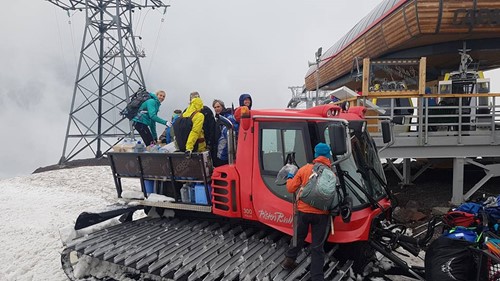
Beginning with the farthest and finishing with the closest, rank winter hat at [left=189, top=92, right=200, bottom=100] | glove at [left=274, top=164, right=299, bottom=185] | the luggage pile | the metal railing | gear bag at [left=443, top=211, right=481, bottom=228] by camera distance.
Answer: the metal railing < winter hat at [left=189, top=92, right=200, bottom=100] < gear bag at [left=443, top=211, right=481, bottom=228] < glove at [left=274, top=164, right=299, bottom=185] < the luggage pile

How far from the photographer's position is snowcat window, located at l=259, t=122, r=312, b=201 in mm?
4238

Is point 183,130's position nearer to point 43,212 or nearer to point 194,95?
point 194,95

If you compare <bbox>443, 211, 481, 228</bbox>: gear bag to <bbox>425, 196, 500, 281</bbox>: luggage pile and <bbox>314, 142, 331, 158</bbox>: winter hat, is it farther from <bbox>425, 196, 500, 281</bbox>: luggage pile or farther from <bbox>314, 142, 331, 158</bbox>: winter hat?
<bbox>314, 142, 331, 158</bbox>: winter hat

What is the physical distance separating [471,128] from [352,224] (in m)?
7.60

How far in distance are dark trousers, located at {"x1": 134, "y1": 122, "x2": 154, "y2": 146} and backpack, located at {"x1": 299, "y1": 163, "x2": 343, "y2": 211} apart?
159 inches

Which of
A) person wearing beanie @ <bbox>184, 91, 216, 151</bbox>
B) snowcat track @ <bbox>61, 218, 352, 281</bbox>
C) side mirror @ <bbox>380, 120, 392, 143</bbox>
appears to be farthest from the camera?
person wearing beanie @ <bbox>184, 91, 216, 151</bbox>

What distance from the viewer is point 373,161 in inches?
190

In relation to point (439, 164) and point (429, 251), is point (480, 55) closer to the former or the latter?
point (439, 164)

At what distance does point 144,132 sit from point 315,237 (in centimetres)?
423

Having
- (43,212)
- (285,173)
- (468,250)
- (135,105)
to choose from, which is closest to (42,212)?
(43,212)

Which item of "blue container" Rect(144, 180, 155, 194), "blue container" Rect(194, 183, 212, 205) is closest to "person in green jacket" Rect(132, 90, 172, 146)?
"blue container" Rect(144, 180, 155, 194)

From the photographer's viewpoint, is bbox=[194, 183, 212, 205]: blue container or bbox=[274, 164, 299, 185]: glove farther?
bbox=[194, 183, 212, 205]: blue container

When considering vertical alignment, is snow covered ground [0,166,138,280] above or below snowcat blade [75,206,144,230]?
below

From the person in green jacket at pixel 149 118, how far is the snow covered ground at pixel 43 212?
4.34ft
